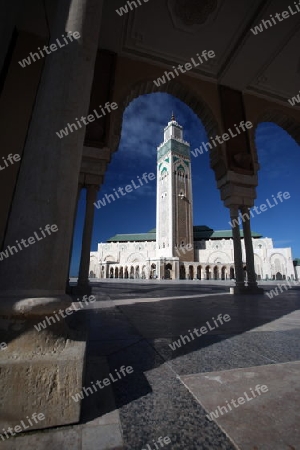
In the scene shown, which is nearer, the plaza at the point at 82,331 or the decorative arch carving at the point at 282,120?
the plaza at the point at 82,331

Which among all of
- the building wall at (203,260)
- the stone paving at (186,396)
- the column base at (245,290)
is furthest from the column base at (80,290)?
the building wall at (203,260)

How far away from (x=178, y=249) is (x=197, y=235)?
62.6 ft

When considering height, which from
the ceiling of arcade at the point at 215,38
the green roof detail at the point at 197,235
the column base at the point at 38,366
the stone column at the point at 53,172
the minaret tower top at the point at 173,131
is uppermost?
the minaret tower top at the point at 173,131

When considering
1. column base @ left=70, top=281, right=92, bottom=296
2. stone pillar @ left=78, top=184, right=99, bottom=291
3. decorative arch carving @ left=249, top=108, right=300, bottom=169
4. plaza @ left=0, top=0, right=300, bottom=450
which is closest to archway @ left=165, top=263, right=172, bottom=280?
decorative arch carving @ left=249, top=108, right=300, bottom=169

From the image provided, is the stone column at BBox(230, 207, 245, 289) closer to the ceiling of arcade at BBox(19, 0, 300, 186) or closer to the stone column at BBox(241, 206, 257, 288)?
the stone column at BBox(241, 206, 257, 288)

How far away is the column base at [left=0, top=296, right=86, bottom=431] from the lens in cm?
97

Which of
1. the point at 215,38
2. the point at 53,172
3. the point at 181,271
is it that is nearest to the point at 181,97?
the point at 215,38

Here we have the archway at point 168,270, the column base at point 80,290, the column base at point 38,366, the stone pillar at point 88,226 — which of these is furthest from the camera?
the archway at point 168,270

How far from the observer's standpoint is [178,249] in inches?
1695

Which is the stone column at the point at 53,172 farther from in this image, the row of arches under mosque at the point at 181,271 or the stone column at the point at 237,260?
the row of arches under mosque at the point at 181,271

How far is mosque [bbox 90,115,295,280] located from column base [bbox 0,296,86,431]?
3876 cm

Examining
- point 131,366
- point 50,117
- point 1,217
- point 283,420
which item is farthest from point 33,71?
point 283,420

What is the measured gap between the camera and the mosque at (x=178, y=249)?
42781 mm

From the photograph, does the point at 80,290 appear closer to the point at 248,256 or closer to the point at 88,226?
the point at 88,226
